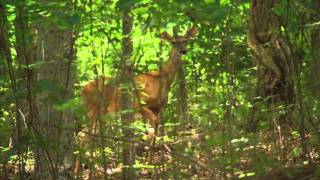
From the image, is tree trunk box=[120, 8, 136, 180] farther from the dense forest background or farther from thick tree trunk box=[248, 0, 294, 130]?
thick tree trunk box=[248, 0, 294, 130]

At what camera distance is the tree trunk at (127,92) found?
160 inches

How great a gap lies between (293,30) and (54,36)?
A: 2747 mm

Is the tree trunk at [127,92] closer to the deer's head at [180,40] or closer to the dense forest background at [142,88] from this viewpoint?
the dense forest background at [142,88]

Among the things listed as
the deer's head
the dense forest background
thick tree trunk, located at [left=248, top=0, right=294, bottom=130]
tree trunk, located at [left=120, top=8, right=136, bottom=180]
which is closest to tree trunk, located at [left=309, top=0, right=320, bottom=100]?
the dense forest background

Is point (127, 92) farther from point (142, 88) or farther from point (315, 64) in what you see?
point (315, 64)

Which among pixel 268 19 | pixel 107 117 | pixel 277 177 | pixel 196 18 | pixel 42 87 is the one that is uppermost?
pixel 268 19

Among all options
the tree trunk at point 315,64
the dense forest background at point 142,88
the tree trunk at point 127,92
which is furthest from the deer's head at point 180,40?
the tree trunk at point 315,64

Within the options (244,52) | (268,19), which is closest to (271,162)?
(268,19)

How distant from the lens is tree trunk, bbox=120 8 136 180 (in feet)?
13.3

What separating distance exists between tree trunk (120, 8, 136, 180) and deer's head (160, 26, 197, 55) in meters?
1.25

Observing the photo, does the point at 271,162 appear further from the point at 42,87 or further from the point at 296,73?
the point at 42,87

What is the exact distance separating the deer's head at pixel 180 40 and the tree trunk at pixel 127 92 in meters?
1.25

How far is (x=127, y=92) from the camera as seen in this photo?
5.05 metres

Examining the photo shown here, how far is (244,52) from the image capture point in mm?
10047
